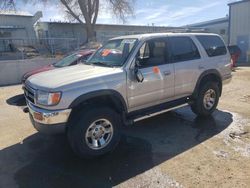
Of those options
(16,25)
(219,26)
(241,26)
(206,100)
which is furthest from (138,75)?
(219,26)

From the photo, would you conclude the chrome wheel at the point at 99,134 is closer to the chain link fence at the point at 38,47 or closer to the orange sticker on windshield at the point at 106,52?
the orange sticker on windshield at the point at 106,52

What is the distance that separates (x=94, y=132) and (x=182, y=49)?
2556 mm

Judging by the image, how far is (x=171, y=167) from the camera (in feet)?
12.0

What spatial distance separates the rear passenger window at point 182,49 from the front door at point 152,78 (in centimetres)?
20

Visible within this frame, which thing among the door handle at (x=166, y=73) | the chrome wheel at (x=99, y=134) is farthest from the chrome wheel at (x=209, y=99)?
the chrome wheel at (x=99, y=134)

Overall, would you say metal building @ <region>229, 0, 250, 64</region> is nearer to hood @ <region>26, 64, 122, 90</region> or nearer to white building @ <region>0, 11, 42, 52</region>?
hood @ <region>26, 64, 122, 90</region>

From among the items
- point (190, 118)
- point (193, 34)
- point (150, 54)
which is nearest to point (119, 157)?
point (150, 54)

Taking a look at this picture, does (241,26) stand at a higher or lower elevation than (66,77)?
higher

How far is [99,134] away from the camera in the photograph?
4.04m

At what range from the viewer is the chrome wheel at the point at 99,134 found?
392 centimetres

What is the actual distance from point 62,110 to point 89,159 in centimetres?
97

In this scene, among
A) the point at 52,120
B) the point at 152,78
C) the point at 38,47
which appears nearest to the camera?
the point at 52,120

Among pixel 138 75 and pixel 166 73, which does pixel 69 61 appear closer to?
pixel 166 73

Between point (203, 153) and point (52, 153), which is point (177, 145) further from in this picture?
point (52, 153)
